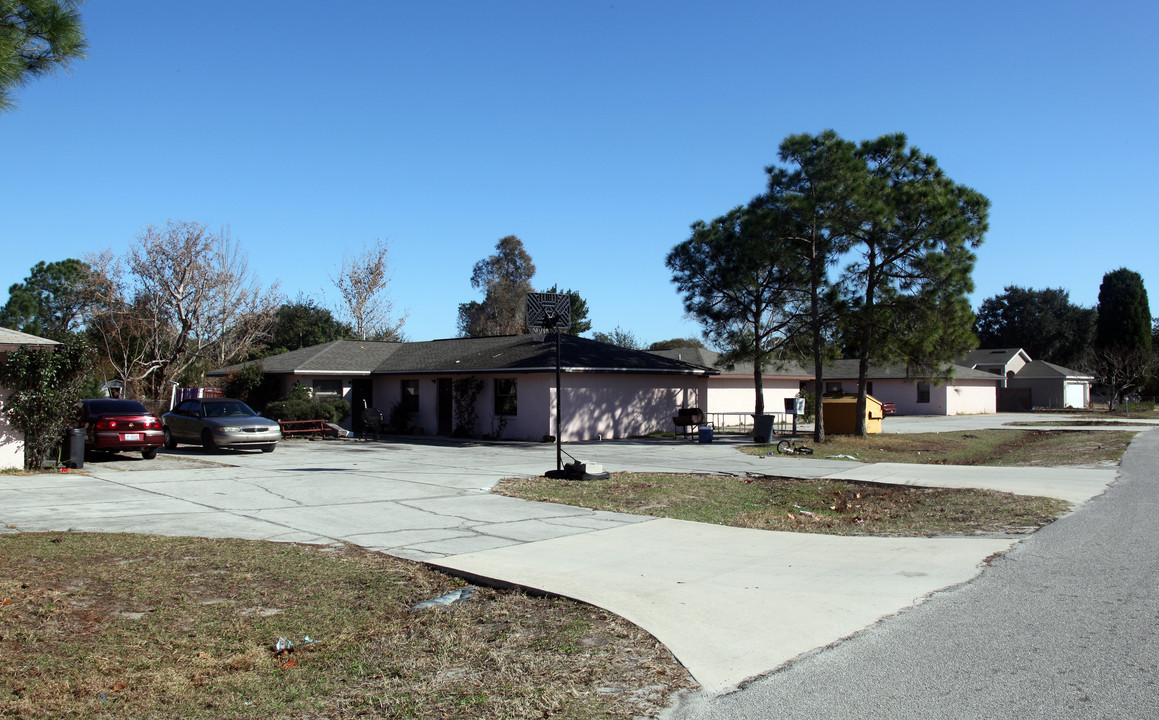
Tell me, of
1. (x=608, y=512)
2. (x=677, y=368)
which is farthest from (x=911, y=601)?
(x=677, y=368)

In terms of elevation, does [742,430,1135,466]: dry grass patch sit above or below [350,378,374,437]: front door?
below

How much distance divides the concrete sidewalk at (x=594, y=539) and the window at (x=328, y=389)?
12.9 meters

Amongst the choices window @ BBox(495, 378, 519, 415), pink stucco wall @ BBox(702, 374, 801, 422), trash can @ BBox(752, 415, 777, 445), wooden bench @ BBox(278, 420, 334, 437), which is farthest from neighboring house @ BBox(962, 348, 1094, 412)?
wooden bench @ BBox(278, 420, 334, 437)

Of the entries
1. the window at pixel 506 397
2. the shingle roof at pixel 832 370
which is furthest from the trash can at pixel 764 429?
the shingle roof at pixel 832 370

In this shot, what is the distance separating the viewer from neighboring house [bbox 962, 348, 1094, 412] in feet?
207

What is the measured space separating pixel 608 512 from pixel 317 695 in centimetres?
719

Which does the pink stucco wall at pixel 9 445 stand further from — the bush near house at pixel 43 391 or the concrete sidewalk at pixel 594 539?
the concrete sidewalk at pixel 594 539

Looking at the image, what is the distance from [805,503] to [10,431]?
48.5 feet

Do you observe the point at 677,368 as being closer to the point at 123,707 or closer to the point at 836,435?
the point at 836,435

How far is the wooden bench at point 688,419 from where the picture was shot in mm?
29366

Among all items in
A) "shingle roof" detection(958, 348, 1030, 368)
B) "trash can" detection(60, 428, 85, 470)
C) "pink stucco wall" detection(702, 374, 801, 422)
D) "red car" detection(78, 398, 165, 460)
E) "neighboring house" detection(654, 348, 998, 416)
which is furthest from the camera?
"shingle roof" detection(958, 348, 1030, 368)

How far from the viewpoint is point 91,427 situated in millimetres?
17719

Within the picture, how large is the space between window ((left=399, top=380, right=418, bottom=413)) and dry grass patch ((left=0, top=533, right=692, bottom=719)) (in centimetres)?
2375

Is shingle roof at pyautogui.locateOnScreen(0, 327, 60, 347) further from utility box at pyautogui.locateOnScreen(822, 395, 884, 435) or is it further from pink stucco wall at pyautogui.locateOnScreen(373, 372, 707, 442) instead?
utility box at pyautogui.locateOnScreen(822, 395, 884, 435)
